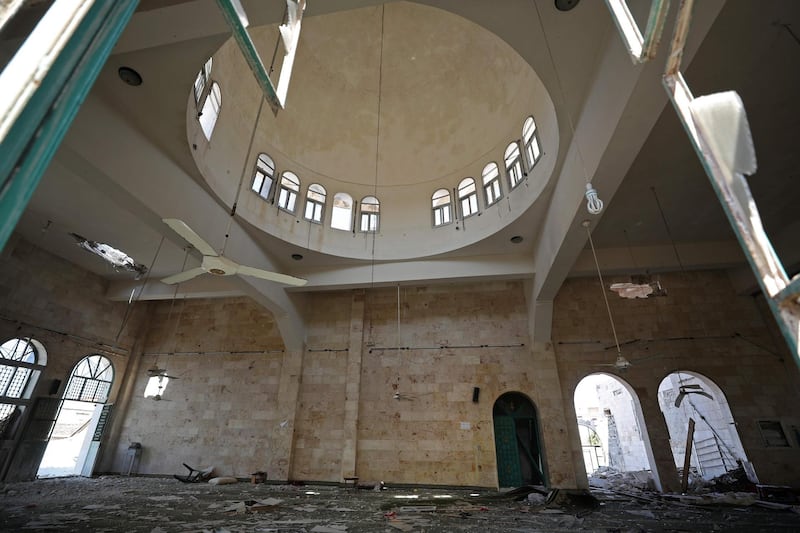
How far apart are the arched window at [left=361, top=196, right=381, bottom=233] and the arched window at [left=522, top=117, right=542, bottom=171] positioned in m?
4.69

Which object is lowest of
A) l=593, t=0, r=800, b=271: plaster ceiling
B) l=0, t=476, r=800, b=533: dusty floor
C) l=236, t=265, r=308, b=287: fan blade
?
l=0, t=476, r=800, b=533: dusty floor

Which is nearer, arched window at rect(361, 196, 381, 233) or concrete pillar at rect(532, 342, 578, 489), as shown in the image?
concrete pillar at rect(532, 342, 578, 489)

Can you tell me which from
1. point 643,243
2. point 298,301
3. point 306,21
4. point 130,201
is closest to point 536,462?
point 643,243

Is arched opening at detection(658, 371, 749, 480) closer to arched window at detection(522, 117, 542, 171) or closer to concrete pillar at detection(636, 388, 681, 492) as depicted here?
concrete pillar at detection(636, 388, 681, 492)

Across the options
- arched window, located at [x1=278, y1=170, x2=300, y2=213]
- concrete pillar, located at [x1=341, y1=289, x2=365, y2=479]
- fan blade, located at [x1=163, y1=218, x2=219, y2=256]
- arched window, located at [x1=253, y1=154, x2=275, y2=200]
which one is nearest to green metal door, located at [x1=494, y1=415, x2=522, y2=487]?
concrete pillar, located at [x1=341, y1=289, x2=365, y2=479]

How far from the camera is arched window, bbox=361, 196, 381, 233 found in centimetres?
1105

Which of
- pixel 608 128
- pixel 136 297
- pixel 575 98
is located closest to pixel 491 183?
pixel 575 98

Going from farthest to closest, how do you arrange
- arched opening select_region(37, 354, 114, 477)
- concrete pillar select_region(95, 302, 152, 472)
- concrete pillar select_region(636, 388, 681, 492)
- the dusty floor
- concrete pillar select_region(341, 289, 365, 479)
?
concrete pillar select_region(95, 302, 152, 472) → arched opening select_region(37, 354, 114, 477) → concrete pillar select_region(341, 289, 365, 479) → concrete pillar select_region(636, 388, 681, 492) → the dusty floor

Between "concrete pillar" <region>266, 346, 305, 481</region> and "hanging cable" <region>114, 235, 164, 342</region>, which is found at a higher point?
"hanging cable" <region>114, 235, 164, 342</region>

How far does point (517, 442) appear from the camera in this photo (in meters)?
10.0

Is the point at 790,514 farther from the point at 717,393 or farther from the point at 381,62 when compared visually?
the point at 381,62

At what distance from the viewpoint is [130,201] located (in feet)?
19.1

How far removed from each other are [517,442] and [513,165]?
754cm

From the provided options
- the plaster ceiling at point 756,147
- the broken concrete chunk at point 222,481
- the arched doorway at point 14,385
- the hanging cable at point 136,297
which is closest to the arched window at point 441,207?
the plaster ceiling at point 756,147
